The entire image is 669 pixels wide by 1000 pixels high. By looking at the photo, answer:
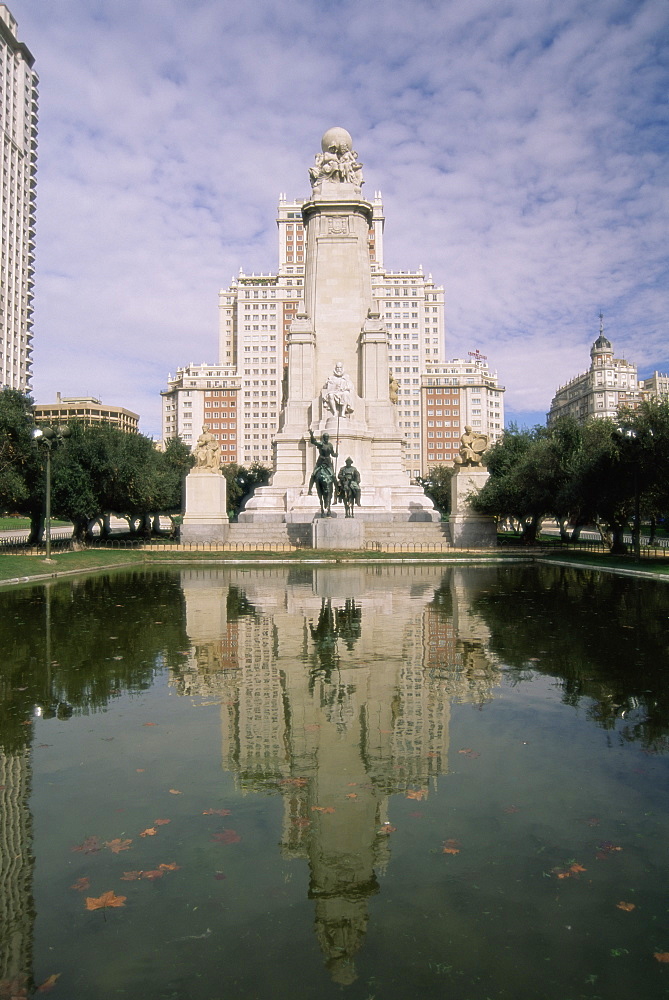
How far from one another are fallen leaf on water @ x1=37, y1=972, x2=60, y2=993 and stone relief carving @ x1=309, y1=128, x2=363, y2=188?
160ft

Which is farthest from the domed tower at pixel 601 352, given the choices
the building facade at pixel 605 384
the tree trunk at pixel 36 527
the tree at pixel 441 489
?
the tree trunk at pixel 36 527

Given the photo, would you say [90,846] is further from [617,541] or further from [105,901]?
[617,541]

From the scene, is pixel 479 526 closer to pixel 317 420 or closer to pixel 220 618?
pixel 317 420

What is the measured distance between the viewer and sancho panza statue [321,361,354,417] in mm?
41656

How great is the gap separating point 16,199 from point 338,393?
8174 centimetres

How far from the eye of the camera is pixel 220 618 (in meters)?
12.4

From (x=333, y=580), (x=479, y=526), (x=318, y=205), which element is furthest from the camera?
(x=318, y=205)

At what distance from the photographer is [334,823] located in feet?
13.9

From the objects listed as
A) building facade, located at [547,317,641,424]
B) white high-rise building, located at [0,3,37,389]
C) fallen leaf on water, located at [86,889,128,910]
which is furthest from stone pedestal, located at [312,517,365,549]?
building facade, located at [547,317,641,424]

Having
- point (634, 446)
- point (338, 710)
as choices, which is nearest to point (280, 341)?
point (634, 446)

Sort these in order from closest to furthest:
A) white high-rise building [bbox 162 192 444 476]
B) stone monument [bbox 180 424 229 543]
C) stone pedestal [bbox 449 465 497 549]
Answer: stone pedestal [bbox 449 465 497 549]
stone monument [bbox 180 424 229 543]
white high-rise building [bbox 162 192 444 476]

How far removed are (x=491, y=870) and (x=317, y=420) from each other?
39.4 meters

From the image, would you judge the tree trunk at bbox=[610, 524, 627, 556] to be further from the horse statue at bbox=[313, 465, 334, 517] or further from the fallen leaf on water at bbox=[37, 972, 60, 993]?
the fallen leaf on water at bbox=[37, 972, 60, 993]

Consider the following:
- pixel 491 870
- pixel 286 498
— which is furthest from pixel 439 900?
pixel 286 498
